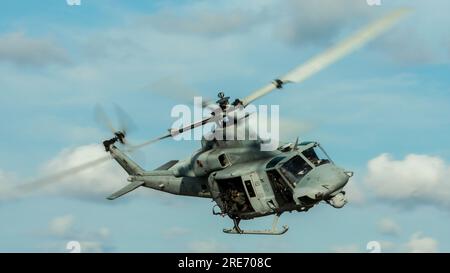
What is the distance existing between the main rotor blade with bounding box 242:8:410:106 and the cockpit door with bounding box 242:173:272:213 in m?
4.02

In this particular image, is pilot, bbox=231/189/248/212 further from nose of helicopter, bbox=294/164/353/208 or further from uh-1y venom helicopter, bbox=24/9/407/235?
nose of helicopter, bbox=294/164/353/208

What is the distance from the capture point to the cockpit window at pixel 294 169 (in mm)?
43447

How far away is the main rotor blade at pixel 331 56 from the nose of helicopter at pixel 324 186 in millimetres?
4827

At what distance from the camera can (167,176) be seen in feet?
169

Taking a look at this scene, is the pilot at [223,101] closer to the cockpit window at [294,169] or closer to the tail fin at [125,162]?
the cockpit window at [294,169]

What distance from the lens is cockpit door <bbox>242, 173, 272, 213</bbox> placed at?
4475cm

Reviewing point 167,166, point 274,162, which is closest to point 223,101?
point 274,162

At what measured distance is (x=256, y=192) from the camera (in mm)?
44938

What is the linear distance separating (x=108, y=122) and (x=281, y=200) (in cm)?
1334

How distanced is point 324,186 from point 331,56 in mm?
6575

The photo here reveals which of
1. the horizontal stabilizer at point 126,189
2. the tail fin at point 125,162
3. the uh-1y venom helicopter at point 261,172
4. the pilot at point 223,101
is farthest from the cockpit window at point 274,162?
the tail fin at point 125,162

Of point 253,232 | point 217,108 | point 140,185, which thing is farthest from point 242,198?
point 140,185

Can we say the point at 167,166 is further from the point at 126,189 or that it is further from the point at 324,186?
the point at 324,186
